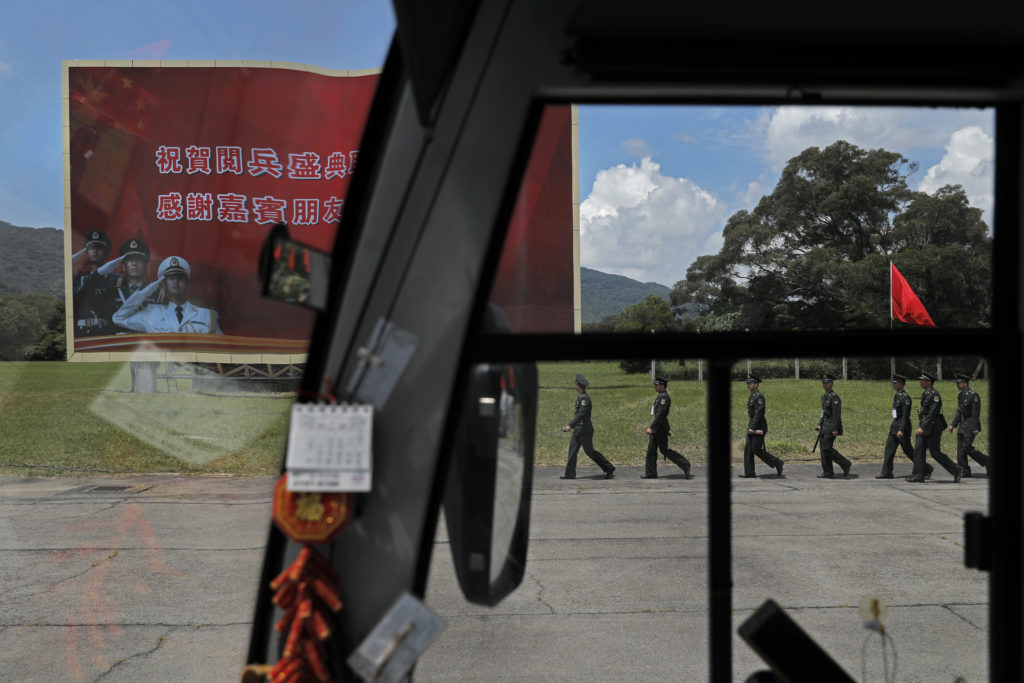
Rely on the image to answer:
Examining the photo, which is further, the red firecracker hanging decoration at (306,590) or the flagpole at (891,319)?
the flagpole at (891,319)

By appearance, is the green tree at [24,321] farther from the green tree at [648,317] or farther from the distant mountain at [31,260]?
the green tree at [648,317]

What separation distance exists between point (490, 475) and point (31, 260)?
0.83 metres

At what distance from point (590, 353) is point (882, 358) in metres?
0.46

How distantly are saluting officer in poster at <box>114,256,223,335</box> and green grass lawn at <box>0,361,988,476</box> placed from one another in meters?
0.07

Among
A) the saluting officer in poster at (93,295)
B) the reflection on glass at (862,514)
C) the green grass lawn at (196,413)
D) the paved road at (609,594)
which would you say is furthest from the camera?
the paved road at (609,594)

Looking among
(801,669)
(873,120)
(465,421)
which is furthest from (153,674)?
(873,120)

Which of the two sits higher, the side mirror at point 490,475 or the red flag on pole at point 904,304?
the red flag on pole at point 904,304

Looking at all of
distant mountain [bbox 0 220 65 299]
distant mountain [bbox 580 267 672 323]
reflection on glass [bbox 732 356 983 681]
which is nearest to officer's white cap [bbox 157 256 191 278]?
distant mountain [bbox 0 220 65 299]

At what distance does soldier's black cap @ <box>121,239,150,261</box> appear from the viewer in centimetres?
88

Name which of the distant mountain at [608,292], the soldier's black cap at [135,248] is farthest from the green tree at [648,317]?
the soldier's black cap at [135,248]

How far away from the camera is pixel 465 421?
1416 millimetres

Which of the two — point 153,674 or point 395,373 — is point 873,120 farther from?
point 153,674

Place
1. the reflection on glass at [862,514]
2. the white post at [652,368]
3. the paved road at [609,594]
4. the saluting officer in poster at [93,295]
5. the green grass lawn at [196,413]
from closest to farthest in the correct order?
the saluting officer in poster at [93,295]
the green grass lawn at [196,413]
the white post at [652,368]
the reflection on glass at [862,514]
the paved road at [609,594]

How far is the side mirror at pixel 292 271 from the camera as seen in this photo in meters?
0.97
